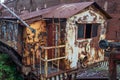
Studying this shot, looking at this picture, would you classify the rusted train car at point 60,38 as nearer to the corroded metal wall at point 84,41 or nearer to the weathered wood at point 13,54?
the corroded metal wall at point 84,41

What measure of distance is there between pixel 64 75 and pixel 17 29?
338 centimetres

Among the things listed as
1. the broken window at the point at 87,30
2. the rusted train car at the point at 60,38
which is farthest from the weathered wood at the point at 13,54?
the broken window at the point at 87,30

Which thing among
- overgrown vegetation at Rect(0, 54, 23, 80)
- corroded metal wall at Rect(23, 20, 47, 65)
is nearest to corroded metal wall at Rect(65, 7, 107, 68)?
corroded metal wall at Rect(23, 20, 47, 65)

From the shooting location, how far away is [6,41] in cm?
1098

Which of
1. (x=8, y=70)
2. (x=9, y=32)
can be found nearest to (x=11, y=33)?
(x=9, y=32)

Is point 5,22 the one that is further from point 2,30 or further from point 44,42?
point 44,42

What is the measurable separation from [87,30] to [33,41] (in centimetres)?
304

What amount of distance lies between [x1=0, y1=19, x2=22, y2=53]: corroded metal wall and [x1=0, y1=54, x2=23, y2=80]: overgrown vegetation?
109 centimetres

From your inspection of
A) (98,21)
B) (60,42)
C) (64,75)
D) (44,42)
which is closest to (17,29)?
(44,42)

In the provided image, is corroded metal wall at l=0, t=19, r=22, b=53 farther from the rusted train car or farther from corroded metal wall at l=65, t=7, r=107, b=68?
corroded metal wall at l=65, t=7, r=107, b=68

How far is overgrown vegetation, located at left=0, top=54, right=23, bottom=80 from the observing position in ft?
31.5

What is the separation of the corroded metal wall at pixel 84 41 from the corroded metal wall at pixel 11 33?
2.48m

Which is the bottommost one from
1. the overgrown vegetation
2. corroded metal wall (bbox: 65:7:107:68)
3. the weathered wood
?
the overgrown vegetation

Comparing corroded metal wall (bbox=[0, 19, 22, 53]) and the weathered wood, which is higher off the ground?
corroded metal wall (bbox=[0, 19, 22, 53])
